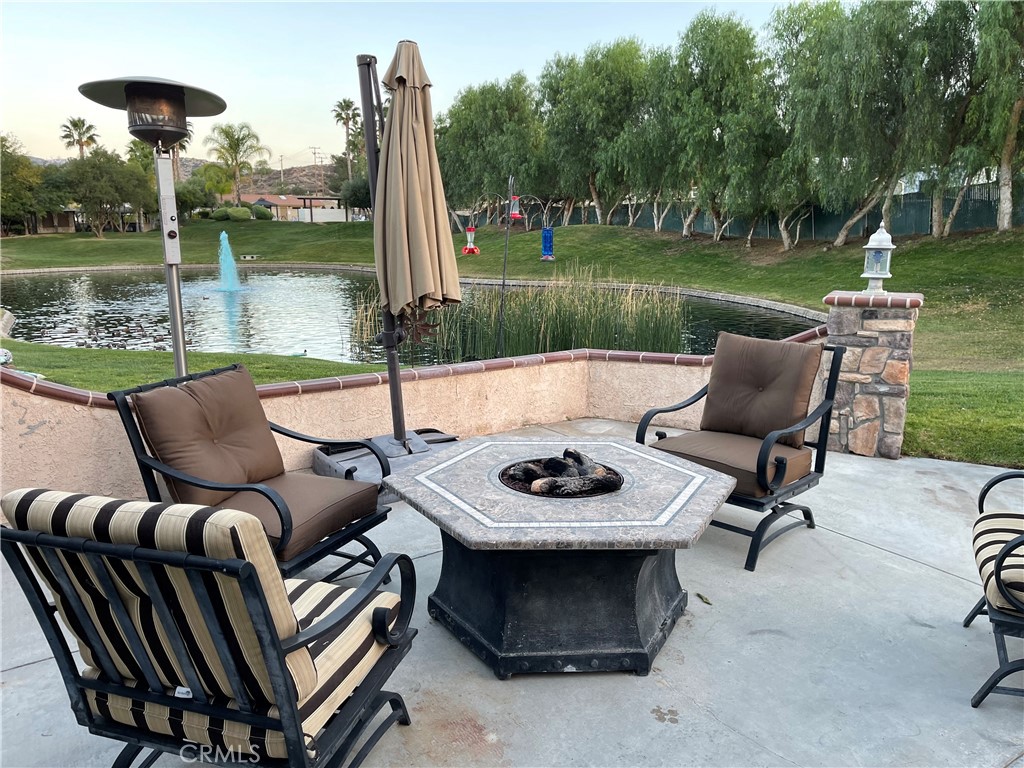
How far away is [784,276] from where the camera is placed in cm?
1869

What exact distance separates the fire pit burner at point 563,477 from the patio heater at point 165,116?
86.3 inches

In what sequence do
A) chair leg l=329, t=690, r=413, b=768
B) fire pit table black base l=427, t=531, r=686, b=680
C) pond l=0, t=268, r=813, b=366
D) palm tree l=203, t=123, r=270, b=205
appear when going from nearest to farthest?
chair leg l=329, t=690, r=413, b=768, fire pit table black base l=427, t=531, r=686, b=680, pond l=0, t=268, r=813, b=366, palm tree l=203, t=123, r=270, b=205

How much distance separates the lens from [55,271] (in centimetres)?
2702

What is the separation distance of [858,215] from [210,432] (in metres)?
20.5

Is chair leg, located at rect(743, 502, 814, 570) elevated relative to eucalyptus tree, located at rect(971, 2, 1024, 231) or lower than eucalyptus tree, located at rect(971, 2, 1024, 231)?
lower

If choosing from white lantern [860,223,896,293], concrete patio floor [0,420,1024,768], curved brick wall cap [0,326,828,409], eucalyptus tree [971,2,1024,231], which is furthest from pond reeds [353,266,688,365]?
eucalyptus tree [971,2,1024,231]

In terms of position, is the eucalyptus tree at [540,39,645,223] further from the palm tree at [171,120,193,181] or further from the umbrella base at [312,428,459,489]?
the umbrella base at [312,428,459,489]

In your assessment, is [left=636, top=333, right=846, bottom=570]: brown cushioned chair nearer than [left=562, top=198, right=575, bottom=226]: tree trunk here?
Yes

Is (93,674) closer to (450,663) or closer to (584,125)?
(450,663)

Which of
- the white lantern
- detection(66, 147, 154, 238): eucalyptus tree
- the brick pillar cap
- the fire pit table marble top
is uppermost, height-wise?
detection(66, 147, 154, 238): eucalyptus tree

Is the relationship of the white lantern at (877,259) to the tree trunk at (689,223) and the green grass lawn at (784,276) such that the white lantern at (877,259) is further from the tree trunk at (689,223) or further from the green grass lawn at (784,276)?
the tree trunk at (689,223)

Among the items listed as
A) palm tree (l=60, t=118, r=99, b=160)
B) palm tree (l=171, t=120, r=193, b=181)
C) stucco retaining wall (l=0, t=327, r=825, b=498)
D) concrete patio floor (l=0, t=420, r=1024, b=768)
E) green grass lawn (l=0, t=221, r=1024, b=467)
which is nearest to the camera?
concrete patio floor (l=0, t=420, r=1024, b=768)

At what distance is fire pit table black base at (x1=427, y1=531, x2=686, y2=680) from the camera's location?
2252 mm

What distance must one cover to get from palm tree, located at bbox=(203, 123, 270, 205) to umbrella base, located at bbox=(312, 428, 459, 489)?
196 feet
